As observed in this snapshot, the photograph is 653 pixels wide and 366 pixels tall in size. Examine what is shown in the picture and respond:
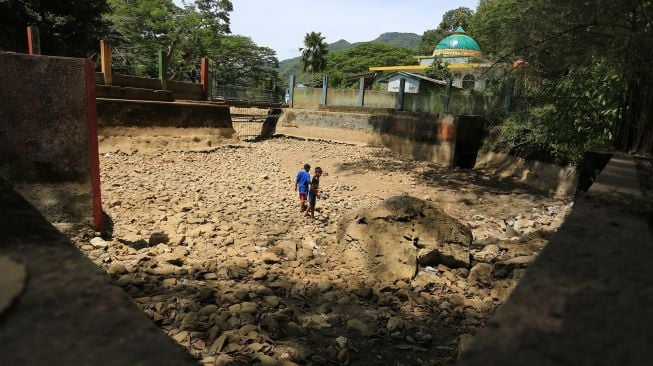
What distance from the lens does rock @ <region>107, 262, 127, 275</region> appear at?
4.19 meters

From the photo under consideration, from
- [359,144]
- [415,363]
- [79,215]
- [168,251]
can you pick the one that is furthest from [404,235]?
[359,144]

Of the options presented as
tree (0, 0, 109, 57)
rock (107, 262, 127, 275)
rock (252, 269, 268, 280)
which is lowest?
rock (252, 269, 268, 280)

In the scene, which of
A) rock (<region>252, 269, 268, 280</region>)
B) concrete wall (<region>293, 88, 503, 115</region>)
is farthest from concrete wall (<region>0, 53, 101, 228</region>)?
concrete wall (<region>293, 88, 503, 115</region>)

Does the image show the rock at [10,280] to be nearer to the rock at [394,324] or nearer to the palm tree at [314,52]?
the rock at [394,324]

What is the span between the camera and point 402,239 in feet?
17.9

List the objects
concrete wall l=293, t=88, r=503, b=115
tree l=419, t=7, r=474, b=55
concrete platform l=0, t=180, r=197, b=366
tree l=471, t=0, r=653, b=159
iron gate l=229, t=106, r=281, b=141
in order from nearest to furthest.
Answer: concrete platform l=0, t=180, r=197, b=366, tree l=471, t=0, r=653, b=159, concrete wall l=293, t=88, r=503, b=115, iron gate l=229, t=106, r=281, b=141, tree l=419, t=7, r=474, b=55

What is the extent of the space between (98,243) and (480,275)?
4.59 metres

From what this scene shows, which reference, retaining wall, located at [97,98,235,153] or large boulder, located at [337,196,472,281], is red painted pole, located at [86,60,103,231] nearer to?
large boulder, located at [337,196,472,281]

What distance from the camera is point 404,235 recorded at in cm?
551

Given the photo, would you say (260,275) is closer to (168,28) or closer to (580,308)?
(580,308)

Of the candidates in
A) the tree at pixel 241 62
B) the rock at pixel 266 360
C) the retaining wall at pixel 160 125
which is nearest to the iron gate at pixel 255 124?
the retaining wall at pixel 160 125

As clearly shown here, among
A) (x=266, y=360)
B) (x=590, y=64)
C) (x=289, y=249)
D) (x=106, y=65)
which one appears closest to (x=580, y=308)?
(x=266, y=360)

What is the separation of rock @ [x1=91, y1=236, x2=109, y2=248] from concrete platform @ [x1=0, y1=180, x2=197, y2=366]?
385 centimetres

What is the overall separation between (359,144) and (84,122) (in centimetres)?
1109
